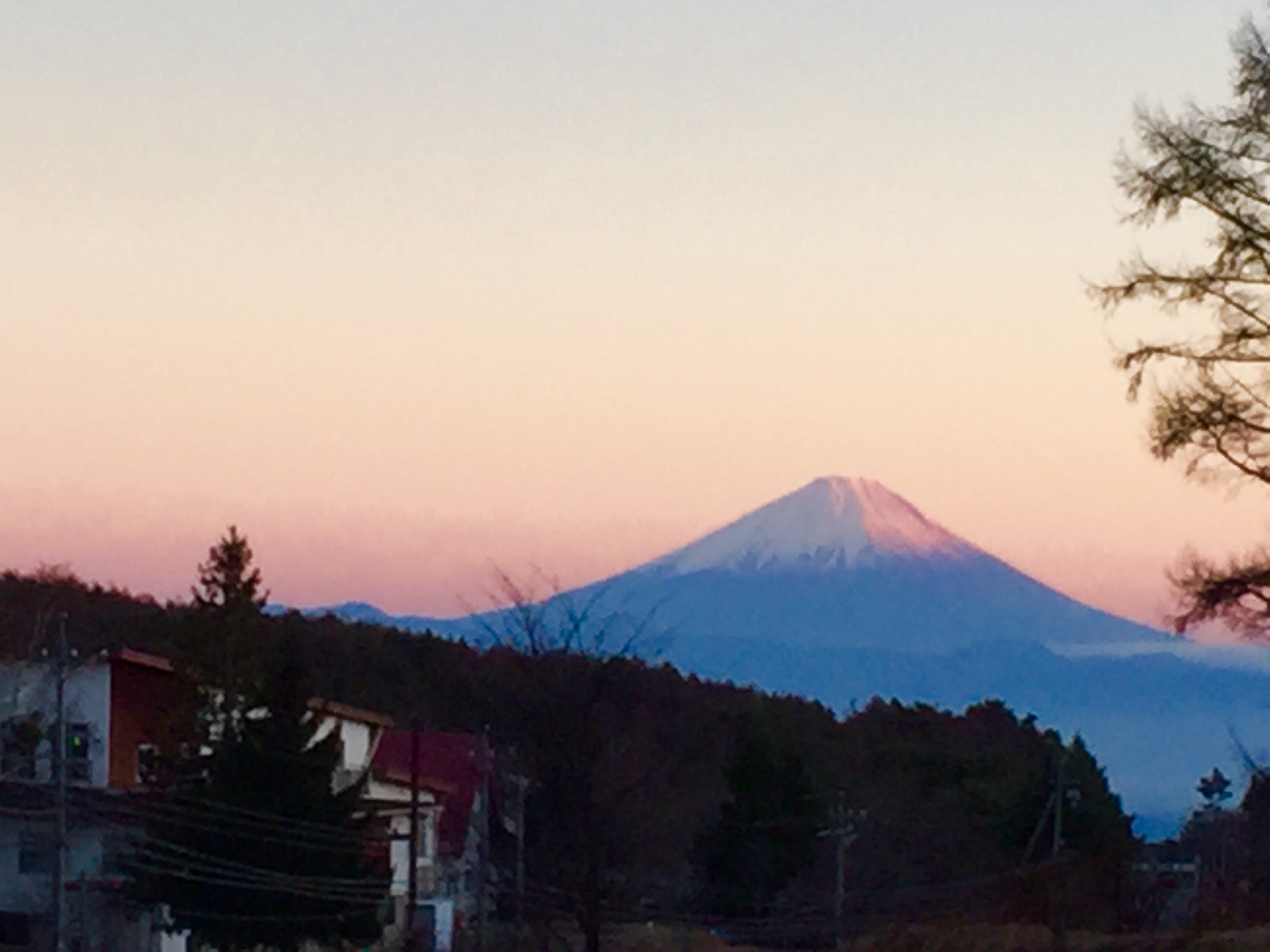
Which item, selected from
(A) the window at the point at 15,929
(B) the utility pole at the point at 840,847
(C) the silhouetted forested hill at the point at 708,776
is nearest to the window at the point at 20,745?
(A) the window at the point at 15,929

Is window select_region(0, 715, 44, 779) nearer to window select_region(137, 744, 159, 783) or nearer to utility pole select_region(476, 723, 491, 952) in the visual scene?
window select_region(137, 744, 159, 783)

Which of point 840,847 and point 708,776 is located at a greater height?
point 708,776

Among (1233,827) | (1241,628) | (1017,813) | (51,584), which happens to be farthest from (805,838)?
→ (1241,628)

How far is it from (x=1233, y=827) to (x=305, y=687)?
1989cm

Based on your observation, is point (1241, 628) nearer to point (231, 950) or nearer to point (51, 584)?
point (231, 950)

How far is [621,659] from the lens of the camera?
35.0 metres

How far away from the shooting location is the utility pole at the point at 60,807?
1043 inches

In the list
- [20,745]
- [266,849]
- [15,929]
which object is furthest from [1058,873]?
[20,745]

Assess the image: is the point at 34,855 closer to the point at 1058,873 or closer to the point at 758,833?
the point at 1058,873

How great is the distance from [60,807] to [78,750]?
1108 cm

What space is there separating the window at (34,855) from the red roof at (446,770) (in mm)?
8915

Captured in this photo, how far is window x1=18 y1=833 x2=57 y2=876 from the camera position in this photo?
3406 cm

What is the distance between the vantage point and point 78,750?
3738cm

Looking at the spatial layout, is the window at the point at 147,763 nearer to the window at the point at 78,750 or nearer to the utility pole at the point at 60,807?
the window at the point at 78,750
